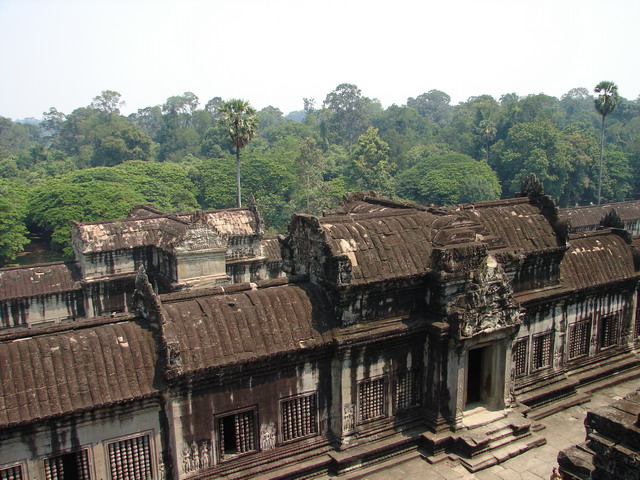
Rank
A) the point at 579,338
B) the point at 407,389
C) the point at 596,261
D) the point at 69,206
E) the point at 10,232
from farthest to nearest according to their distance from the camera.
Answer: the point at 69,206 → the point at 10,232 → the point at 596,261 → the point at 579,338 → the point at 407,389

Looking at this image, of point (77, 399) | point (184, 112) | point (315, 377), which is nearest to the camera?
point (77, 399)

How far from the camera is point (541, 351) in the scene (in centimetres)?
1914

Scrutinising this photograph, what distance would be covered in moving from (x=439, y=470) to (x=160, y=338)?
8.22 m

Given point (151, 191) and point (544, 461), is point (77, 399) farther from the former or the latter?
point (151, 191)

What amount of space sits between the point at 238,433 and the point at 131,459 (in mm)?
2542

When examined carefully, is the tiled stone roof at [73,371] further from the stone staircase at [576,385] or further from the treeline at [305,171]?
the treeline at [305,171]

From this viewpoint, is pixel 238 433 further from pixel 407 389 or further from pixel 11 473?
pixel 407 389

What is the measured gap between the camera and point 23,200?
5869cm

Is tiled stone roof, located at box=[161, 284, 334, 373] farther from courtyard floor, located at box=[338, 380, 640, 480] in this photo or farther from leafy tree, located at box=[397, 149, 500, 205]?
leafy tree, located at box=[397, 149, 500, 205]

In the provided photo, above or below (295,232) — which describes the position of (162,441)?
below

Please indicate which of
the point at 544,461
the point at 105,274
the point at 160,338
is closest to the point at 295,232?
the point at 160,338

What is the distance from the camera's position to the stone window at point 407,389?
1622 centimetres

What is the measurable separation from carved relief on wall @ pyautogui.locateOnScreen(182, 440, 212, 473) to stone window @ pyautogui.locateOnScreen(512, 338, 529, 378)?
10.2 m

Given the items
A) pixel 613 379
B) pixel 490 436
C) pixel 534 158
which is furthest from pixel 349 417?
pixel 534 158
